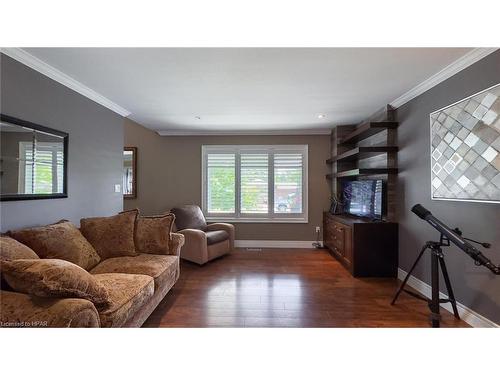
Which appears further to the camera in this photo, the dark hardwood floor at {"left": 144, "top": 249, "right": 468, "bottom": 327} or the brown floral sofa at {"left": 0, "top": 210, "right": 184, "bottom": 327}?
the dark hardwood floor at {"left": 144, "top": 249, "right": 468, "bottom": 327}

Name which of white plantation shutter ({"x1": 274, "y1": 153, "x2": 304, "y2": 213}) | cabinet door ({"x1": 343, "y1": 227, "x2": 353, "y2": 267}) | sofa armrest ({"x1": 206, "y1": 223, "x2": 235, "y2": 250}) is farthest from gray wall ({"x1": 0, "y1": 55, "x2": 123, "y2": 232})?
cabinet door ({"x1": 343, "y1": 227, "x2": 353, "y2": 267})

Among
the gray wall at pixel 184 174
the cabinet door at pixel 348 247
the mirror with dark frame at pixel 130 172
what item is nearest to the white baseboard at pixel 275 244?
the gray wall at pixel 184 174

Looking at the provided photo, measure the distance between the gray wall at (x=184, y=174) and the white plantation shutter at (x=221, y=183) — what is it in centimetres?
24

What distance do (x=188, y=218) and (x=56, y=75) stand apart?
2.62 metres

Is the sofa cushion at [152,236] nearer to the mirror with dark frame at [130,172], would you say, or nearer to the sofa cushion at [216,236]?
the sofa cushion at [216,236]

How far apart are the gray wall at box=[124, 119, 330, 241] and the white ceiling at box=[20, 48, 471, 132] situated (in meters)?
1.17

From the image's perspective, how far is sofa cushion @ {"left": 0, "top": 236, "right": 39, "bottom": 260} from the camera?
1456 mm

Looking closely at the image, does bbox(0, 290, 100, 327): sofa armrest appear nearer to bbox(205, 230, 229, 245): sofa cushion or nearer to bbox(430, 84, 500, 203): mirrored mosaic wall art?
bbox(205, 230, 229, 245): sofa cushion

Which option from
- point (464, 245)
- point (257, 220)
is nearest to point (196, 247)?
point (257, 220)

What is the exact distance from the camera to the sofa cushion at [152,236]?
8.48ft

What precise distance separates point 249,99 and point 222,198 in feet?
7.90

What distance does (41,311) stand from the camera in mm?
1104

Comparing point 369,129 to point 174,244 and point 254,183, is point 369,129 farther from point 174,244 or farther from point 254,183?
point 174,244

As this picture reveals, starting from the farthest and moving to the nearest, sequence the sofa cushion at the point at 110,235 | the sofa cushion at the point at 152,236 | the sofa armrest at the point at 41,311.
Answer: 1. the sofa cushion at the point at 152,236
2. the sofa cushion at the point at 110,235
3. the sofa armrest at the point at 41,311
